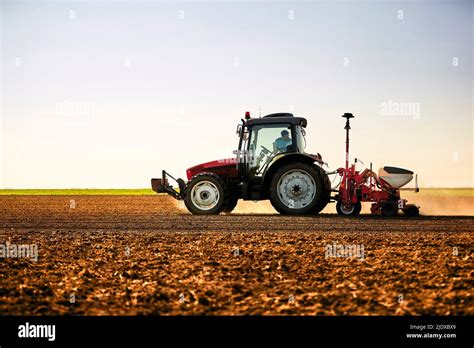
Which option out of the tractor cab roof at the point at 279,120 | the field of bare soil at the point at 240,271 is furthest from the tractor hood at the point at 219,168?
the field of bare soil at the point at 240,271

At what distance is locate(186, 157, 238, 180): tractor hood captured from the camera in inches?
636

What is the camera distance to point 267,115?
15.8 metres

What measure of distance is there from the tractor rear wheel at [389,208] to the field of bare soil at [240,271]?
8.99 feet

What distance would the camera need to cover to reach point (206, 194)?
16234 millimetres

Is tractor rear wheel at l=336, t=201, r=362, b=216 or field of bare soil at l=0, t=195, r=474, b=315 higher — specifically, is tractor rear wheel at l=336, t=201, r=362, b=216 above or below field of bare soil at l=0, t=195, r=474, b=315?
above

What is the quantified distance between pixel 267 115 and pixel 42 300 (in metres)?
10.6

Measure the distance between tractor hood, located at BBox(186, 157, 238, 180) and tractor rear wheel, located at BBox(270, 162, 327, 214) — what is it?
137cm

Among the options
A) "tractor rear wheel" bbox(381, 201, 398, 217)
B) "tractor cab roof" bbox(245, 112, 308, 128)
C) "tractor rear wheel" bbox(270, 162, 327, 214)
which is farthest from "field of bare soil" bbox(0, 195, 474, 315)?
"tractor cab roof" bbox(245, 112, 308, 128)

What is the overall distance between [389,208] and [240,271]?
9225 mm

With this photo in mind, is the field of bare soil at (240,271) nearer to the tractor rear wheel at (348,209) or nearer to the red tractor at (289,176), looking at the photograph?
the red tractor at (289,176)

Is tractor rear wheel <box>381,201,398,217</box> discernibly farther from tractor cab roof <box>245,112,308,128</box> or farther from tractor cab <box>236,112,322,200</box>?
tractor cab roof <box>245,112,308,128</box>

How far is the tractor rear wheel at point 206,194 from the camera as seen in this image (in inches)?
627
